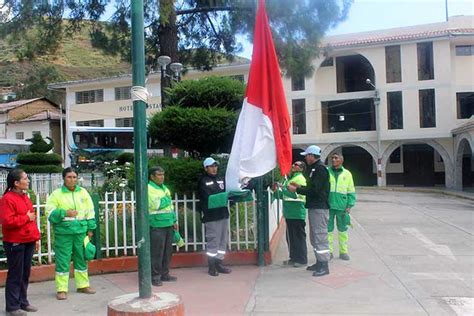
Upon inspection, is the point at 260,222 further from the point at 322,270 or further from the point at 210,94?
the point at 210,94

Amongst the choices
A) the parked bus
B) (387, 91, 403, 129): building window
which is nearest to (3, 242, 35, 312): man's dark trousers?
the parked bus

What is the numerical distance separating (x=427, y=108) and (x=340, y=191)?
2856cm

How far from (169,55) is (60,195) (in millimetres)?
8769

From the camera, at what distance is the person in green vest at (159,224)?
665cm

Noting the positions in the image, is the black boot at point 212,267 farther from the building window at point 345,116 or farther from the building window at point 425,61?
the building window at point 345,116

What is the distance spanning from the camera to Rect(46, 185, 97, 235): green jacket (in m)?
5.99

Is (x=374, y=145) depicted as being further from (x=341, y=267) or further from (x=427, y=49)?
(x=341, y=267)

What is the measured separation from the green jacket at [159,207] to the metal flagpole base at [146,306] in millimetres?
2015

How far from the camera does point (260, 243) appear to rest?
759cm

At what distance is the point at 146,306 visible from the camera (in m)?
4.35

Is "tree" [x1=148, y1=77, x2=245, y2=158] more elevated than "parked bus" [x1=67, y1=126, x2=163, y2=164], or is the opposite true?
"parked bus" [x1=67, y1=126, x2=163, y2=164]

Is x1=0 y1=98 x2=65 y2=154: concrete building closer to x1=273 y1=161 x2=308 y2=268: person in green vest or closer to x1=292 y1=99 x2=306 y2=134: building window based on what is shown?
x1=292 y1=99 x2=306 y2=134: building window

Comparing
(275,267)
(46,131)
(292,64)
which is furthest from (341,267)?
(46,131)

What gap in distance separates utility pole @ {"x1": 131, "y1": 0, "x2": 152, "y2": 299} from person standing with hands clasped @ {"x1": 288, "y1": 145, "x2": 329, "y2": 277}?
305 cm
